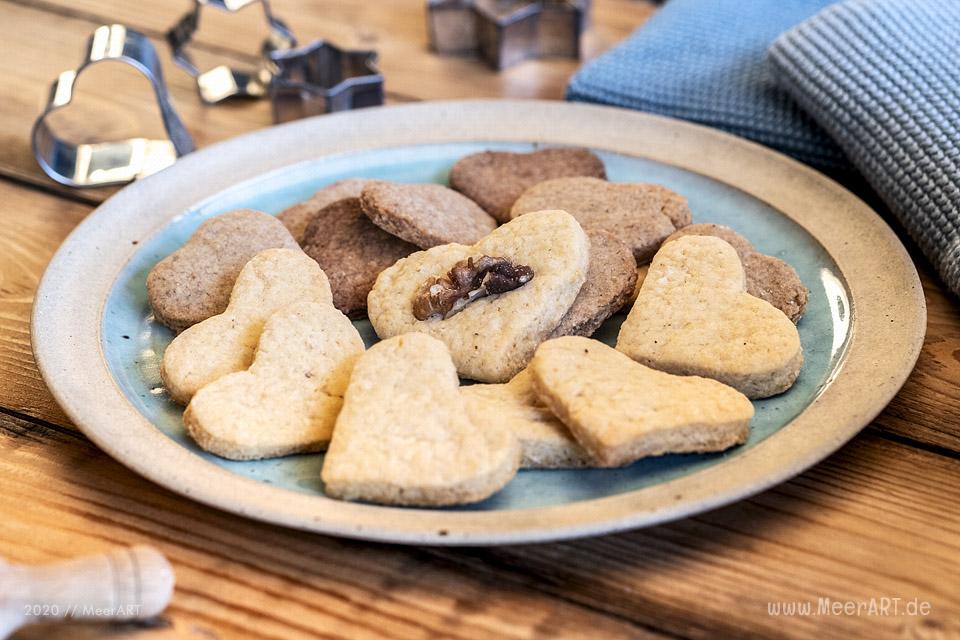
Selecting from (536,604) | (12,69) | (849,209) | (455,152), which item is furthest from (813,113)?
(12,69)

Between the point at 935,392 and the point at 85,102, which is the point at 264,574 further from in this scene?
the point at 85,102

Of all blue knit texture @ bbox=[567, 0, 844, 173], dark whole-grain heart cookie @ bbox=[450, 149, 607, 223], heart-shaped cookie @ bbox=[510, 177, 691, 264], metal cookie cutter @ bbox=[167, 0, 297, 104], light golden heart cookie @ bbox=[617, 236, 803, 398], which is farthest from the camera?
metal cookie cutter @ bbox=[167, 0, 297, 104]

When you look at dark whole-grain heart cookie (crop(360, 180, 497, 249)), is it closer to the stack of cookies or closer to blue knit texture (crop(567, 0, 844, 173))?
the stack of cookies

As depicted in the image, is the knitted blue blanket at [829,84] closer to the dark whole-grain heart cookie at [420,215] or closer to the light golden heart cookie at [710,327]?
the light golden heart cookie at [710,327]

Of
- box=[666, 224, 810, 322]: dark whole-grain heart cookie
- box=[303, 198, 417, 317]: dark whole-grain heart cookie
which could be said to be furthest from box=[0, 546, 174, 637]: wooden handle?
box=[666, 224, 810, 322]: dark whole-grain heart cookie

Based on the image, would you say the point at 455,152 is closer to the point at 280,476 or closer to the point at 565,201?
the point at 565,201

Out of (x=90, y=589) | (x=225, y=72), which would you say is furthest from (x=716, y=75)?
(x=90, y=589)
